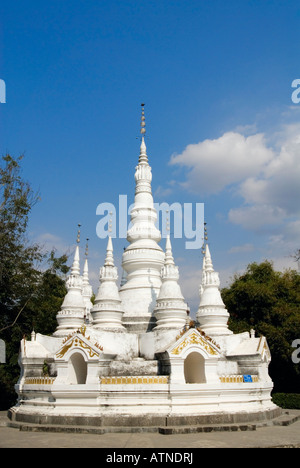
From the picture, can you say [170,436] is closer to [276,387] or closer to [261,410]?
[261,410]

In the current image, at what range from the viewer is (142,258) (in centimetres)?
2544

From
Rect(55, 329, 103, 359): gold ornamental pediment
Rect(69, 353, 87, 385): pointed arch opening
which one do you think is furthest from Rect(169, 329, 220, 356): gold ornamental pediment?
Rect(69, 353, 87, 385): pointed arch opening

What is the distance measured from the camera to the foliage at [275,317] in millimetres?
29797

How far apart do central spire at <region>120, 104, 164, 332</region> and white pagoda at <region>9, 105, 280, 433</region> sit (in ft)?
0.23

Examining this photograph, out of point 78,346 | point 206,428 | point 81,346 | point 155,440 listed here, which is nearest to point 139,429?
point 155,440

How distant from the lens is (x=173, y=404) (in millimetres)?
16328

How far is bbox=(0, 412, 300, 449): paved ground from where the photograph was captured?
1259cm

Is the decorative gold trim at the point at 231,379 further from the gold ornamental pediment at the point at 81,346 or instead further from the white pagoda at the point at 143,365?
the gold ornamental pediment at the point at 81,346

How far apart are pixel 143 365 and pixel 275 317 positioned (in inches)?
676

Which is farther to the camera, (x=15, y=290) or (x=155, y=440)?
(x=15, y=290)

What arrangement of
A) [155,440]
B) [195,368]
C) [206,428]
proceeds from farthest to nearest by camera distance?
[195,368], [206,428], [155,440]

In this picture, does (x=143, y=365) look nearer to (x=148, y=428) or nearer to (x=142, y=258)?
(x=148, y=428)

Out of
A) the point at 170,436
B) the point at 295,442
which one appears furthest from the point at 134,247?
the point at 295,442
